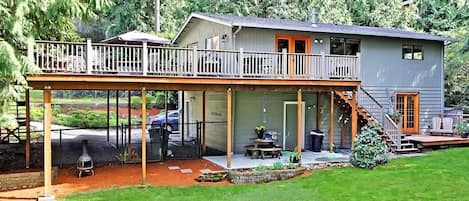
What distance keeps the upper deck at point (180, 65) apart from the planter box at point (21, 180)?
2.41 meters

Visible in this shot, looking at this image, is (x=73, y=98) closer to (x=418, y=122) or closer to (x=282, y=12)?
(x=282, y=12)

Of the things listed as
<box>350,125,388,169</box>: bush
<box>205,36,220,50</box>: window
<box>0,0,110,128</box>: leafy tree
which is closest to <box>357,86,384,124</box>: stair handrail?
<box>350,125,388,169</box>: bush

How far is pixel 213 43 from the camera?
18188mm

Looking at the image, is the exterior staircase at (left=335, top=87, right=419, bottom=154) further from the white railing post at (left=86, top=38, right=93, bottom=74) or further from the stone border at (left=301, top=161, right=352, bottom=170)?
the white railing post at (left=86, top=38, right=93, bottom=74)

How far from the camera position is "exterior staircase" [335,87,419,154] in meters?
16.5

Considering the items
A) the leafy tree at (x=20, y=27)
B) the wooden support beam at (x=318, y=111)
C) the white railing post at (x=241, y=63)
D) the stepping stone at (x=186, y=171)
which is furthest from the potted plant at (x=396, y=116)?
the leafy tree at (x=20, y=27)

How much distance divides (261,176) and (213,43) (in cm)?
758

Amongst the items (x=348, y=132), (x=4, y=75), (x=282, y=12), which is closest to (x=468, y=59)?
(x=348, y=132)

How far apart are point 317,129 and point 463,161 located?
5514 millimetres

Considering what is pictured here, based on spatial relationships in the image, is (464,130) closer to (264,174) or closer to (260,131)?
(260,131)

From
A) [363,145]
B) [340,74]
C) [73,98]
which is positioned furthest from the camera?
[73,98]

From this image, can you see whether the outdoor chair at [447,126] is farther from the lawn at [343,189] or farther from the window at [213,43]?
the window at [213,43]

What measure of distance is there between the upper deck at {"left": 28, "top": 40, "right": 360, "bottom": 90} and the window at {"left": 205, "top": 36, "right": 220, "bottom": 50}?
11.7ft

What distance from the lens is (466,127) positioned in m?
18.2
